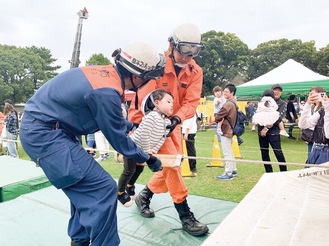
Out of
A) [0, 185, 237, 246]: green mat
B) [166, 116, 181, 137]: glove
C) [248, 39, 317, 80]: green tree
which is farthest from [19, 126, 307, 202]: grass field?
[248, 39, 317, 80]: green tree

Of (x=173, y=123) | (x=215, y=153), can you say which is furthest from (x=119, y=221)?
(x=215, y=153)

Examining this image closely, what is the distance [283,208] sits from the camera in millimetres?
2258

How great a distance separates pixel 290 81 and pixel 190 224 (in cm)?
833

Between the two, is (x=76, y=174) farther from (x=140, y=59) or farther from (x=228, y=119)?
(x=228, y=119)

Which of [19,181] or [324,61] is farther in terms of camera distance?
[324,61]

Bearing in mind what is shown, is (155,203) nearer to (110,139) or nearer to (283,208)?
(283,208)

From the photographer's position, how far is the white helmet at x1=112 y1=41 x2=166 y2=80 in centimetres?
172

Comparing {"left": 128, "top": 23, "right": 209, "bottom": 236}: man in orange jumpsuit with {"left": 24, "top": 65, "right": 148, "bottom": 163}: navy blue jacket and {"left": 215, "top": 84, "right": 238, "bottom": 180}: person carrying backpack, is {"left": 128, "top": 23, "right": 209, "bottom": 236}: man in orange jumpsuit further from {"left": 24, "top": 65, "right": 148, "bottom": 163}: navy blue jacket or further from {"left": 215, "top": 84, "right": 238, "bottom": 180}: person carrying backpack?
{"left": 215, "top": 84, "right": 238, "bottom": 180}: person carrying backpack

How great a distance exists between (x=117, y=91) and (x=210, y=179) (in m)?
3.70

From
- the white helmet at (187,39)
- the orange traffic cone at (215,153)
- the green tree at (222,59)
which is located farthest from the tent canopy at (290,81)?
the green tree at (222,59)

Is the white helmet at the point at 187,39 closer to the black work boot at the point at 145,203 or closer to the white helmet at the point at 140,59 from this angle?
the white helmet at the point at 140,59

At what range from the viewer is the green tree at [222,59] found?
3144 centimetres

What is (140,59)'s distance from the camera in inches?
67.9

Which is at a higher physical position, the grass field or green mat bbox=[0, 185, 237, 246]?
green mat bbox=[0, 185, 237, 246]
